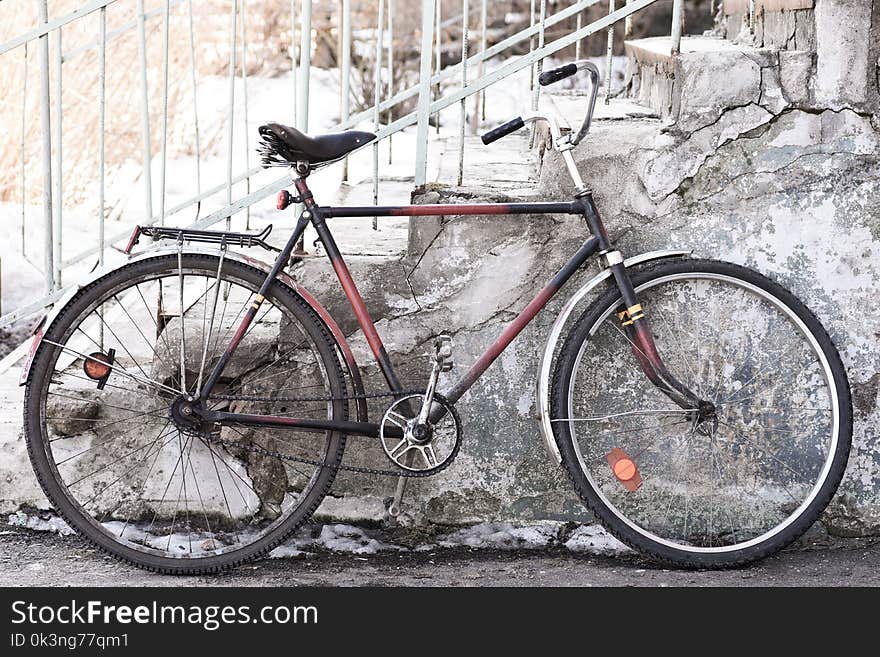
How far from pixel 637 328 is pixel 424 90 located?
1098 mm

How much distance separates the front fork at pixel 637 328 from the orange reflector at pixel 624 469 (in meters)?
0.28

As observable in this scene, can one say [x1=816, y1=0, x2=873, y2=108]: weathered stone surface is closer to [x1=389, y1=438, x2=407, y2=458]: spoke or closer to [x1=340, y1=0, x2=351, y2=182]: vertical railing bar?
[x1=340, y1=0, x2=351, y2=182]: vertical railing bar

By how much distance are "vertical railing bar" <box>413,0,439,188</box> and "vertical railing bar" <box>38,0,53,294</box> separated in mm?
1347

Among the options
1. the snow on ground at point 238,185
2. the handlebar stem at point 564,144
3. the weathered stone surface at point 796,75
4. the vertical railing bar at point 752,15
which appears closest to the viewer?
the handlebar stem at point 564,144

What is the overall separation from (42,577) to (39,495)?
0.44 meters

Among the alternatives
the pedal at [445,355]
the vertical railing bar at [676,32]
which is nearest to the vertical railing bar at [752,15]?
the vertical railing bar at [676,32]

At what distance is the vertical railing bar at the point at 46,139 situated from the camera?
3927mm

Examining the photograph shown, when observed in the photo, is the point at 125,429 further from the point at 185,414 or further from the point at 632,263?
the point at 632,263

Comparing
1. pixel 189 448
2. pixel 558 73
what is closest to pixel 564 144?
pixel 558 73

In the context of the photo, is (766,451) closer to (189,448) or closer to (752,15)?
(752,15)

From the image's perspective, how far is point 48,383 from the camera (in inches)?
147

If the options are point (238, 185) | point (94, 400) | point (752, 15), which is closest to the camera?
point (94, 400)

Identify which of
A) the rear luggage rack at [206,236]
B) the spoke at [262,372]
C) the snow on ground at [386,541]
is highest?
the rear luggage rack at [206,236]

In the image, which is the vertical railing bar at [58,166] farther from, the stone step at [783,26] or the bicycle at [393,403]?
the stone step at [783,26]
